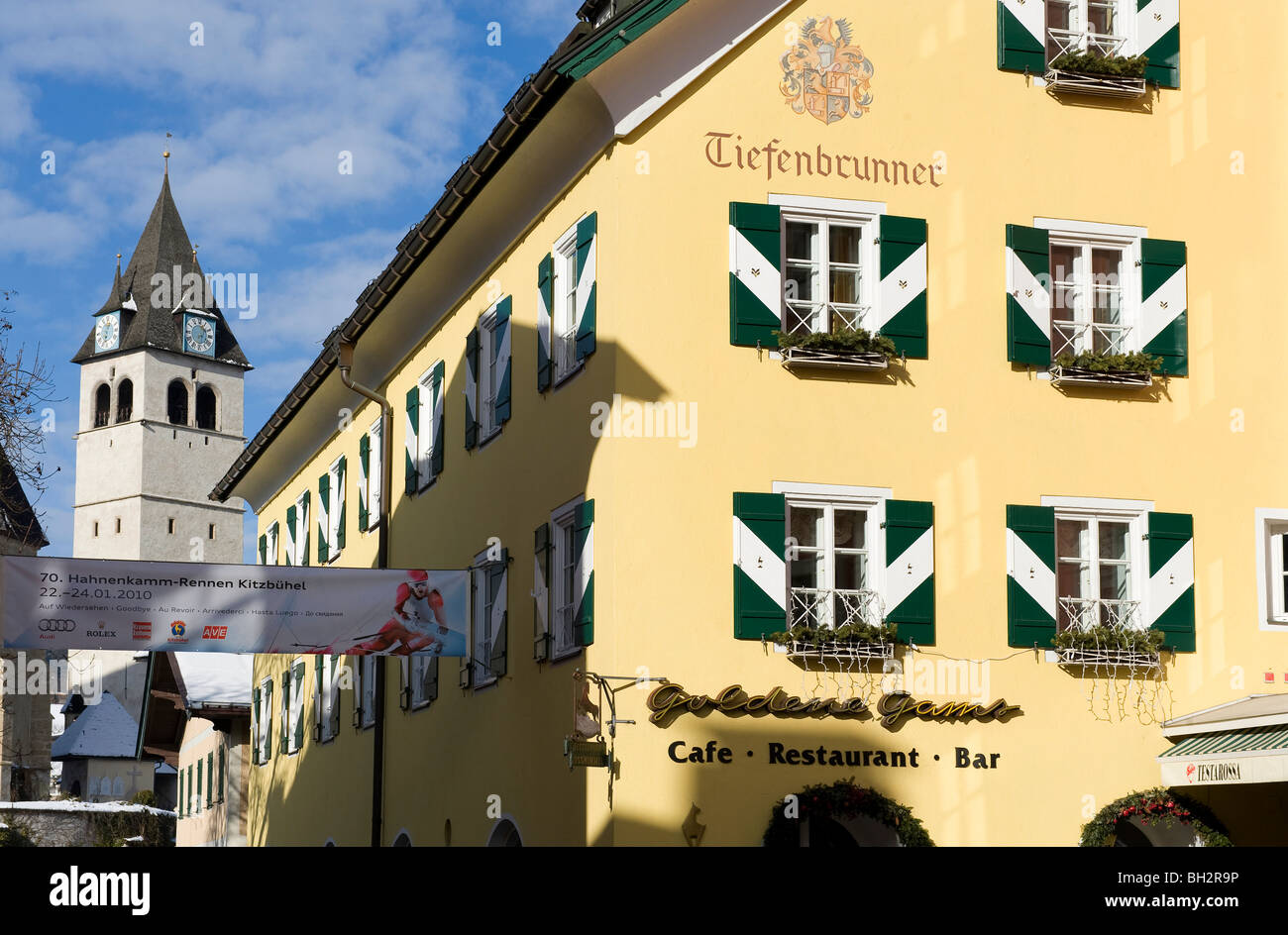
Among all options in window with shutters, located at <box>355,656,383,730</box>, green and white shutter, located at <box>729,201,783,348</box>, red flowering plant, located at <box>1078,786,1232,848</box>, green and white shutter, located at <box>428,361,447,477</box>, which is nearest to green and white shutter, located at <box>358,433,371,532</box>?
window with shutters, located at <box>355,656,383,730</box>

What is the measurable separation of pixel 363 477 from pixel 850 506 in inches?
456

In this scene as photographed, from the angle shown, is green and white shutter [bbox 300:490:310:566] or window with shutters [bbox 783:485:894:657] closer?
window with shutters [bbox 783:485:894:657]

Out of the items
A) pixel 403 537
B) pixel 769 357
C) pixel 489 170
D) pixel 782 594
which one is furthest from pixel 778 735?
pixel 403 537

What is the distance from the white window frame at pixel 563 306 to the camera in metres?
17.6

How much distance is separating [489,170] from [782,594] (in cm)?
528

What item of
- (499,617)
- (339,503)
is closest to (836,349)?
(499,617)

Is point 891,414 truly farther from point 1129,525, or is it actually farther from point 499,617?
point 499,617

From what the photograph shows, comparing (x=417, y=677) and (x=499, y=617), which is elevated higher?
(x=499, y=617)

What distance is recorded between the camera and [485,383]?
20.5m

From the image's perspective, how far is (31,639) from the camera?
16562 millimetres

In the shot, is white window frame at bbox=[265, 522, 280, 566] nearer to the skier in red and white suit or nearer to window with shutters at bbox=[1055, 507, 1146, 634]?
the skier in red and white suit

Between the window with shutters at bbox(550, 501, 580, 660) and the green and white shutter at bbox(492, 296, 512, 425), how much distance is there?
2.15 m

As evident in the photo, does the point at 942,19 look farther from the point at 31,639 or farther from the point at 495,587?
the point at 31,639

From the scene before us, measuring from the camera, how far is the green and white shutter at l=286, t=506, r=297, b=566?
3238 centimetres
